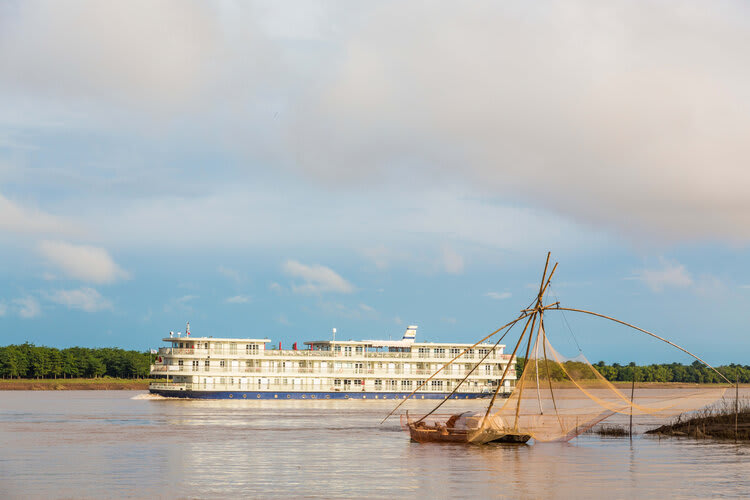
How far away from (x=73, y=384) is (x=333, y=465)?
122 m

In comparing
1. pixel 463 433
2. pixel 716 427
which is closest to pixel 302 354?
pixel 463 433

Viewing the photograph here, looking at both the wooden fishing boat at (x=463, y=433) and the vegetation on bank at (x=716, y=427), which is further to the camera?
the vegetation on bank at (x=716, y=427)

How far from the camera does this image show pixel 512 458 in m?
39.6

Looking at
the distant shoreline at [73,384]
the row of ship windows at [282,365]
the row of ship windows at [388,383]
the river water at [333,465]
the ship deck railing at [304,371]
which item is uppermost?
the row of ship windows at [282,365]

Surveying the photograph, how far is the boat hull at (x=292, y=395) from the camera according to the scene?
305 ft

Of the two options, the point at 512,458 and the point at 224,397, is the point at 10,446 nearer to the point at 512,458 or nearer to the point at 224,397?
the point at 512,458

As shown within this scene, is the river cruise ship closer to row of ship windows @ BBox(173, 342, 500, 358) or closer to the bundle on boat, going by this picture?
row of ship windows @ BBox(173, 342, 500, 358)

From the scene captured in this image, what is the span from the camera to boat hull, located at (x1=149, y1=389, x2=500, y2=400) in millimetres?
92938

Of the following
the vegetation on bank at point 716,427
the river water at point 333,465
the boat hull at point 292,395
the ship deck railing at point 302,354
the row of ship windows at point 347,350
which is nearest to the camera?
the river water at point 333,465

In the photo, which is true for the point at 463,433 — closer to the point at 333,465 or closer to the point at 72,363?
the point at 333,465

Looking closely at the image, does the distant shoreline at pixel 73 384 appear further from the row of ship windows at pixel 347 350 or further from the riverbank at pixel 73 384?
the row of ship windows at pixel 347 350

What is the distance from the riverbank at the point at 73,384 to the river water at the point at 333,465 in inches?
3702

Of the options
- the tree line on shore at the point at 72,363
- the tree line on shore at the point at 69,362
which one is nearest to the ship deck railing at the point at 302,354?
the tree line on shore at the point at 72,363

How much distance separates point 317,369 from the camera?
98.9 metres
